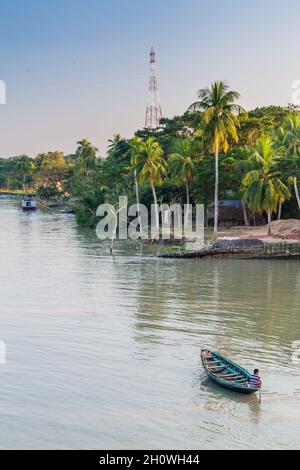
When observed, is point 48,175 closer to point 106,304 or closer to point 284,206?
point 284,206

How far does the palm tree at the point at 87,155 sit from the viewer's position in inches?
4818

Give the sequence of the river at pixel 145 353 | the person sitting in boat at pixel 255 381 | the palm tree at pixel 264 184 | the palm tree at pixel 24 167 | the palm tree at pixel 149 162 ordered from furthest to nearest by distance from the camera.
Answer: the palm tree at pixel 24 167 → the palm tree at pixel 149 162 → the palm tree at pixel 264 184 → the person sitting in boat at pixel 255 381 → the river at pixel 145 353

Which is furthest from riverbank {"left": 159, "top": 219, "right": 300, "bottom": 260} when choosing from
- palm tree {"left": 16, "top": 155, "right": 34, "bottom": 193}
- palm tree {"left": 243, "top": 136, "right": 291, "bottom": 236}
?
palm tree {"left": 16, "top": 155, "right": 34, "bottom": 193}

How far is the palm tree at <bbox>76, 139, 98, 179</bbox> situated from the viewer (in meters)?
122

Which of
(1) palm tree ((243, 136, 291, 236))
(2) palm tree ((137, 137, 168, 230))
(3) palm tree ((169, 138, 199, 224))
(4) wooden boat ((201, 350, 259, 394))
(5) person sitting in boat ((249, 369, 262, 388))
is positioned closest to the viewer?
(5) person sitting in boat ((249, 369, 262, 388))

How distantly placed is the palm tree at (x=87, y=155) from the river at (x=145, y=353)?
7689 cm

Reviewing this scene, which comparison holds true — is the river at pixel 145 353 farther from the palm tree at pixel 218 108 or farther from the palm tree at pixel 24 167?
the palm tree at pixel 24 167

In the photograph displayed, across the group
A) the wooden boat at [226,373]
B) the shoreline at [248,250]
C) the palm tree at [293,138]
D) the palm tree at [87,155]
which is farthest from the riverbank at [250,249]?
the palm tree at [87,155]

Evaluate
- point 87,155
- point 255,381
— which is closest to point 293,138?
point 255,381

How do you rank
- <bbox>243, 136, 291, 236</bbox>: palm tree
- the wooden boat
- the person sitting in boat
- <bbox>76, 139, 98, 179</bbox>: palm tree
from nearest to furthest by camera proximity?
the person sitting in boat < the wooden boat < <bbox>243, 136, 291, 236</bbox>: palm tree < <bbox>76, 139, 98, 179</bbox>: palm tree

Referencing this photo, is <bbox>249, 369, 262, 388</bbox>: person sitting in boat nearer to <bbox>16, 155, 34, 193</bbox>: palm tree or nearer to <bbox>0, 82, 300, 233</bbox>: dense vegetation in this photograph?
<bbox>0, 82, 300, 233</bbox>: dense vegetation

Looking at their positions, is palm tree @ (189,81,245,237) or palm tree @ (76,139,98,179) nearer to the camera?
palm tree @ (189,81,245,237)

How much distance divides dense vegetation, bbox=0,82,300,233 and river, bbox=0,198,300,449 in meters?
10.0

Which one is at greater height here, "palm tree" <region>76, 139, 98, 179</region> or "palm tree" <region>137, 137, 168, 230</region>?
"palm tree" <region>76, 139, 98, 179</region>
